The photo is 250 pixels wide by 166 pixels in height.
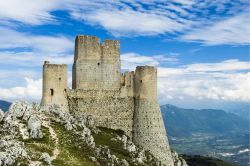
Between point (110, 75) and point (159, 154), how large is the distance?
744 inches

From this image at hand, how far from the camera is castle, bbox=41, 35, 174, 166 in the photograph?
91.3 m

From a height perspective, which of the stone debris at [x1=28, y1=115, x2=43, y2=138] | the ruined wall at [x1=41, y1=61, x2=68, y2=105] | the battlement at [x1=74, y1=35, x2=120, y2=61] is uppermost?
the battlement at [x1=74, y1=35, x2=120, y2=61]

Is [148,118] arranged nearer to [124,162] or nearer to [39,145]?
[124,162]

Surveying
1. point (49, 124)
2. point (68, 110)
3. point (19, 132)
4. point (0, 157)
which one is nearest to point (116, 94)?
point (68, 110)

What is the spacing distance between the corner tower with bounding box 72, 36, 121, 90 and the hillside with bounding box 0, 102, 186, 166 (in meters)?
7.72

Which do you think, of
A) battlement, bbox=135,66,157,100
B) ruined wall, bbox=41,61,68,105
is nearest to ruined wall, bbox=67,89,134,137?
ruined wall, bbox=41,61,68,105

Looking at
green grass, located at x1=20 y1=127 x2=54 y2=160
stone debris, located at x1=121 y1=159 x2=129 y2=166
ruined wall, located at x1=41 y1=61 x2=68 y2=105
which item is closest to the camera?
green grass, located at x1=20 y1=127 x2=54 y2=160

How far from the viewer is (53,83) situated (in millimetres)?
88562

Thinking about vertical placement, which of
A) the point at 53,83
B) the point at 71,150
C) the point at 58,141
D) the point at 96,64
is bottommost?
the point at 71,150

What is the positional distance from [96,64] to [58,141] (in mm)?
26619

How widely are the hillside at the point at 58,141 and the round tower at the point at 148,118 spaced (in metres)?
2.73

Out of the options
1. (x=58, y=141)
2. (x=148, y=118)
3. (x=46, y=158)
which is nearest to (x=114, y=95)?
(x=148, y=118)

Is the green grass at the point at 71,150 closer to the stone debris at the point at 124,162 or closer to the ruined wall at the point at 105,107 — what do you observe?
the stone debris at the point at 124,162

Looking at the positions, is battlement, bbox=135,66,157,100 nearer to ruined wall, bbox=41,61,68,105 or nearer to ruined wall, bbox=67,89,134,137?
ruined wall, bbox=67,89,134,137
